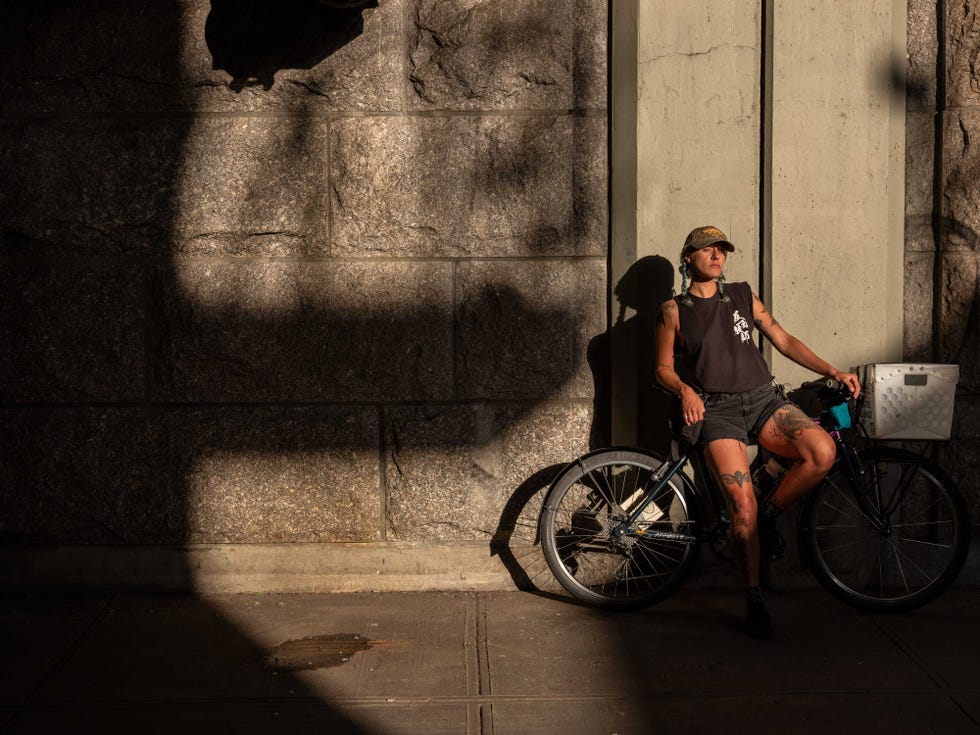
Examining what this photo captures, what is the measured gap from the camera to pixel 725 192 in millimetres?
5637

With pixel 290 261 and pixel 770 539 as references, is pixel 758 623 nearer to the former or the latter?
pixel 770 539

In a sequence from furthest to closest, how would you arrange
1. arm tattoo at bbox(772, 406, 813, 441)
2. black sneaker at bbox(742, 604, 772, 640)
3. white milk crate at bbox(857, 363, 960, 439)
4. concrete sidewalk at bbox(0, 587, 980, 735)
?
white milk crate at bbox(857, 363, 960, 439)
arm tattoo at bbox(772, 406, 813, 441)
black sneaker at bbox(742, 604, 772, 640)
concrete sidewalk at bbox(0, 587, 980, 735)

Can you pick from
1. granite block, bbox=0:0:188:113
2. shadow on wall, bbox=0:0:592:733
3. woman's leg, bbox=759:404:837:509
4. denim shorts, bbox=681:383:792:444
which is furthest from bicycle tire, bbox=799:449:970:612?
granite block, bbox=0:0:188:113

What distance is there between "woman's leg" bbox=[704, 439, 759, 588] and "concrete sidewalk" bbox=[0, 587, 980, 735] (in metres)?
0.32

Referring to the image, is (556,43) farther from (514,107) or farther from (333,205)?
(333,205)

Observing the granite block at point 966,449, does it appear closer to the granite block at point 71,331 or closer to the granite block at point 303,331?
the granite block at point 303,331

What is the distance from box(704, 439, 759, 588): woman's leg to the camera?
5117mm

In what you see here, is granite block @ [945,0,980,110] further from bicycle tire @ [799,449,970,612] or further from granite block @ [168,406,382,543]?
granite block @ [168,406,382,543]

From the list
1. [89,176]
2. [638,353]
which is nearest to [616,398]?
[638,353]

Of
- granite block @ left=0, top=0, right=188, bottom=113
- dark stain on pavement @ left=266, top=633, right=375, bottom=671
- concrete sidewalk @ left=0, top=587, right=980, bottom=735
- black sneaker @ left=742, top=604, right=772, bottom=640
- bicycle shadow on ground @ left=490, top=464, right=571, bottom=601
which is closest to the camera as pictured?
concrete sidewalk @ left=0, top=587, right=980, bottom=735

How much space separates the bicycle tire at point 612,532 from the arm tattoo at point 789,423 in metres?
0.51

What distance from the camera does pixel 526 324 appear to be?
18.6 feet

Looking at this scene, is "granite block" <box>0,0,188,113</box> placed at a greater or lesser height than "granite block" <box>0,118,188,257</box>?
greater

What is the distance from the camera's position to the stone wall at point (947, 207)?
18.5 ft
